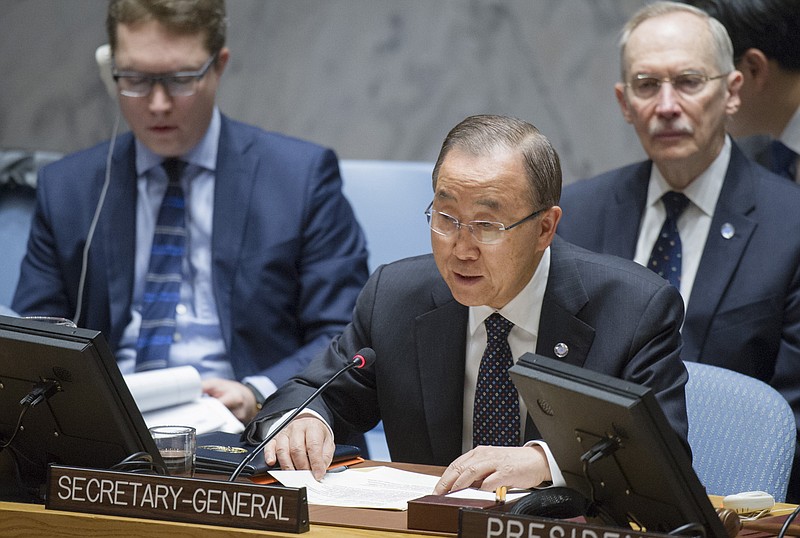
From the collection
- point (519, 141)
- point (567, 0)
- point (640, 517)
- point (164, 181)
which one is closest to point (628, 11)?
point (567, 0)

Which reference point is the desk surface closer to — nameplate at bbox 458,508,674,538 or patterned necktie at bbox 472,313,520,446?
nameplate at bbox 458,508,674,538

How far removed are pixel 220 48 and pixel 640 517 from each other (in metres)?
2.22

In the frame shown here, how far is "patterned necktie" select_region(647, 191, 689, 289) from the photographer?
9.89 ft

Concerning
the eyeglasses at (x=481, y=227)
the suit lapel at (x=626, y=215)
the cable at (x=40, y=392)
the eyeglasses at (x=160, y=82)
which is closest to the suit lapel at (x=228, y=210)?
the eyeglasses at (x=160, y=82)

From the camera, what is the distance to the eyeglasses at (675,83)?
3.03 m

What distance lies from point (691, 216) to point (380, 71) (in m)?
1.53

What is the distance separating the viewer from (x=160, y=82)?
10.4 feet

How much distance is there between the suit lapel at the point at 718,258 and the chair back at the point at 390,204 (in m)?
0.95

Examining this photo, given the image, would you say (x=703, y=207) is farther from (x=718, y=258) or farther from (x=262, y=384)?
(x=262, y=384)

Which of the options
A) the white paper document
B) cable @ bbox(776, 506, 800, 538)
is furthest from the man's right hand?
cable @ bbox(776, 506, 800, 538)

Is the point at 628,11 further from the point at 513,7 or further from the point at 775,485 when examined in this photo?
the point at 775,485

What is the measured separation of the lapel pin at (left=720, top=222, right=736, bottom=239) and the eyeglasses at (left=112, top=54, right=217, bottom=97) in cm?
151

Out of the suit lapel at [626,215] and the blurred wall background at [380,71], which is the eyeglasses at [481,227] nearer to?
the suit lapel at [626,215]

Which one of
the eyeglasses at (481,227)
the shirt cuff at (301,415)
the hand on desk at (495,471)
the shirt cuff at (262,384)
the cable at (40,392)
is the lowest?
the shirt cuff at (262,384)
